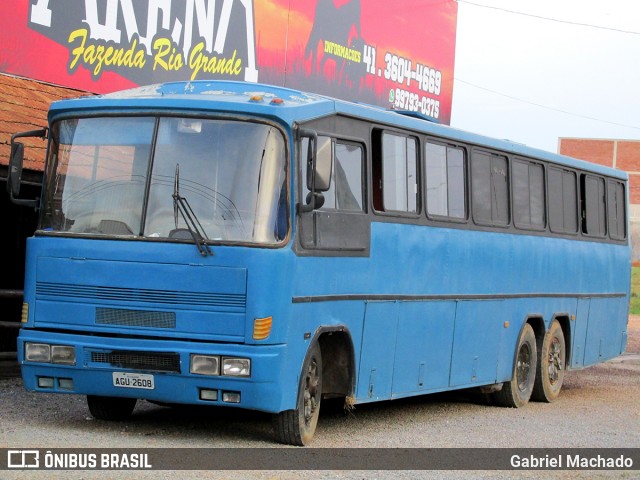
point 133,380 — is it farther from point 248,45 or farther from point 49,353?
point 248,45

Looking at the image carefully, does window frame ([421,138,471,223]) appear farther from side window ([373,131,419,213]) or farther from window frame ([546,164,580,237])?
window frame ([546,164,580,237])

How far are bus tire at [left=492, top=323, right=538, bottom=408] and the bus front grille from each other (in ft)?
21.8

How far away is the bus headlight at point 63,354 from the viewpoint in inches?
418

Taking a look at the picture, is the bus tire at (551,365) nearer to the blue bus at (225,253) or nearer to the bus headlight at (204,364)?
the blue bus at (225,253)

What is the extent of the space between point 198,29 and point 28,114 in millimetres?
4743

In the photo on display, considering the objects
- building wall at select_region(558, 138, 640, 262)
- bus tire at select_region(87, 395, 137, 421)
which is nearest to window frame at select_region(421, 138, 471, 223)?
bus tire at select_region(87, 395, 137, 421)

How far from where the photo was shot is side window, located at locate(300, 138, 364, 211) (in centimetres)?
1140

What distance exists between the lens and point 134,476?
884 centimetres

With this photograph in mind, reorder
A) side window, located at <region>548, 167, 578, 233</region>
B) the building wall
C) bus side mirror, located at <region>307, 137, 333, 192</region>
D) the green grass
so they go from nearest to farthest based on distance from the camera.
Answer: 1. bus side mirror, located at <region>307, 137, 333, 192</region>
2. side window, located at <region>548, 167, 578, 233</region>
3. the green grass
4. the building wall

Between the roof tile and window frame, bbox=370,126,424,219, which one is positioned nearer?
window frame, bbox=370,126,424,219

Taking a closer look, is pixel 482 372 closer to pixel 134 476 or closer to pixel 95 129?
pixel 95 129

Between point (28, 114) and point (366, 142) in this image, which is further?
point (28, 114)

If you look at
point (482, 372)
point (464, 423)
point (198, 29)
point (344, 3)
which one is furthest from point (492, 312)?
point (344, 3)

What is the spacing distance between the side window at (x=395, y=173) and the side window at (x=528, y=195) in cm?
314
